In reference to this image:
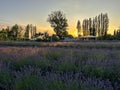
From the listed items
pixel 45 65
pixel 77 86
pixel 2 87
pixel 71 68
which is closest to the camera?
pixel 77 86

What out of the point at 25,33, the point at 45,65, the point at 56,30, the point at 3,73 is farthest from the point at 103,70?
the point at 25,33

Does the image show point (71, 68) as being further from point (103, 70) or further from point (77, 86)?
A: point (77, 86)

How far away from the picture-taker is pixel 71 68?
601 cm

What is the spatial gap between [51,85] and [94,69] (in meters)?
2.13

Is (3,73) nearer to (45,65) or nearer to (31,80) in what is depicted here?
(31,80)

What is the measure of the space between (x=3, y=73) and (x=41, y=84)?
1247 millimetres

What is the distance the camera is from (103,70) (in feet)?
18.4

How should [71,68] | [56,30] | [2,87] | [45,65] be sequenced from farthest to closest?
1. [56,30]
2. [45,65]
3. [71,68]
4. [2,87]

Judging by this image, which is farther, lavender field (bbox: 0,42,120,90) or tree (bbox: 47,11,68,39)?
tree (bbox: 47,11,68,39)

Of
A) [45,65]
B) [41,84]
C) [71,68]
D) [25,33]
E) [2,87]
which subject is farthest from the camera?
[25,33]

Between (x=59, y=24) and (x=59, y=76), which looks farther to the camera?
(x=59, y=24)

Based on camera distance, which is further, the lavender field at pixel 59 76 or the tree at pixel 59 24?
the tree at pixel 59 24

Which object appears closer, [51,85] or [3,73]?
[51,85]

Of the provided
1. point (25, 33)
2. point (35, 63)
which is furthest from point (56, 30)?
point (35, 63)
